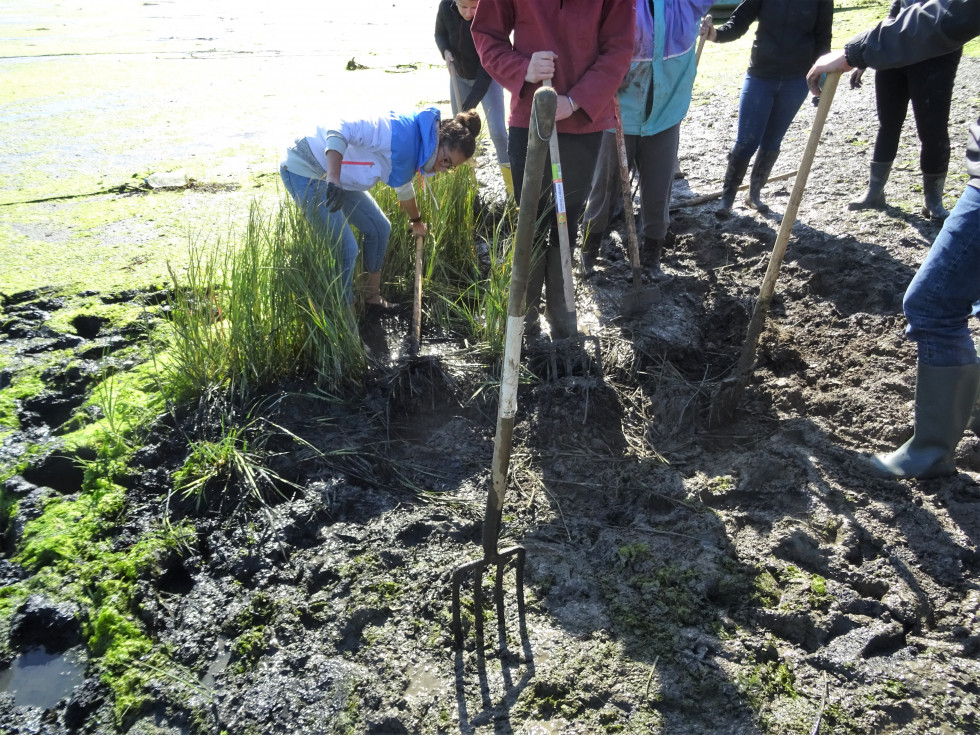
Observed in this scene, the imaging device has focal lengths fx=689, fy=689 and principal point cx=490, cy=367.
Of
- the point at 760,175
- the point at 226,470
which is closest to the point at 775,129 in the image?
the point at 760,175

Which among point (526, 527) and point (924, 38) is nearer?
point (924, 38)

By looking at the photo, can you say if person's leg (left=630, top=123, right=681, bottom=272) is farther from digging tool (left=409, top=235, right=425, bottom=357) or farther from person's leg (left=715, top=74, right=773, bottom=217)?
digging tool (left=409, top=235, right=425, bottom=357)

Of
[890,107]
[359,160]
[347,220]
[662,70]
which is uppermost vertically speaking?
[662,70]

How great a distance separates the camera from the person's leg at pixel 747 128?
3.69 metres

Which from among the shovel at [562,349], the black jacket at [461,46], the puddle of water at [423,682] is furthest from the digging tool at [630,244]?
the puddle of water at [423,682]

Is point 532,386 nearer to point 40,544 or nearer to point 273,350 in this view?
point 273,350

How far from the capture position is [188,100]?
6.54 metres

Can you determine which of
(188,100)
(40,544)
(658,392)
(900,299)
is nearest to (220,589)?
(40,544)

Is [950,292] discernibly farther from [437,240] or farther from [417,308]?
[437,240]

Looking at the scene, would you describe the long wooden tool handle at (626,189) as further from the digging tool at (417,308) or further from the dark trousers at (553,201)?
the digging tool at (417,308)

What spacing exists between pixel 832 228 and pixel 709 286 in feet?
2.58

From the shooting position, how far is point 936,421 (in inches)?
83.0

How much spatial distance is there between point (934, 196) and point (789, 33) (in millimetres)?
1103

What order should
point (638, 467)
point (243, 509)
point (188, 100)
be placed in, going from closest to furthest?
point (243, 509) < point (638, 467) < point (188, 100)
